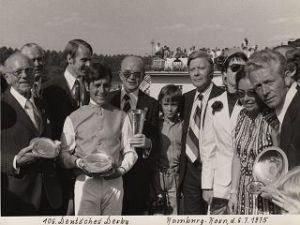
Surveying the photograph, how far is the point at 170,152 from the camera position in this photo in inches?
142

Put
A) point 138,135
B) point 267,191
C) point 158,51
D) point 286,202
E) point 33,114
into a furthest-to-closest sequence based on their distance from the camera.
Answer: point 158,51
point 138,135
point 33,114
point 267,191
point 286,202

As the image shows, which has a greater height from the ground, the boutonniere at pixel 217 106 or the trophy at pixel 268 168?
the boutonniere at pixel 217 106

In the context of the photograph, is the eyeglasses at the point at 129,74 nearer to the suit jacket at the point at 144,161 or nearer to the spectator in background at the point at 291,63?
the suit jacket at the point at 144,161

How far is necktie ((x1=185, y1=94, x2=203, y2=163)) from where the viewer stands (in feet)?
11.8

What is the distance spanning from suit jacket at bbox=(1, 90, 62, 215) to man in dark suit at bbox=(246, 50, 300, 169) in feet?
5.23

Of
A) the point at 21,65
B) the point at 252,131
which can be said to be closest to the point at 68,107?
the point at 21,65

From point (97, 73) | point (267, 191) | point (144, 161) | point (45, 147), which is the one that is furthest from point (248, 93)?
point (45, 147)

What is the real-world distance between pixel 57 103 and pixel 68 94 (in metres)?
0.11

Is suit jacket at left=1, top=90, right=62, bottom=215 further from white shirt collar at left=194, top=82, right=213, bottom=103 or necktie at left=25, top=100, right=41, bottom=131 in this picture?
white shirt collar at left=194, top=82, right=213, bottom=103

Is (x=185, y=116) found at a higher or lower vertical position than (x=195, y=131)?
higher

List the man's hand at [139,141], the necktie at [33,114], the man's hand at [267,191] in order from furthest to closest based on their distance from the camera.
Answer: the man's hand at [139,141]
the necktie at [33,114]
the man's hand at [267,191]

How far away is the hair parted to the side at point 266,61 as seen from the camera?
3424mm

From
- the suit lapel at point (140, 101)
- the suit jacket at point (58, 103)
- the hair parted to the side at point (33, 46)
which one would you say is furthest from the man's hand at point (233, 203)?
the hair parted to the side at point (33, 46)

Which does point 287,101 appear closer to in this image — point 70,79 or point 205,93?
point 205,93
